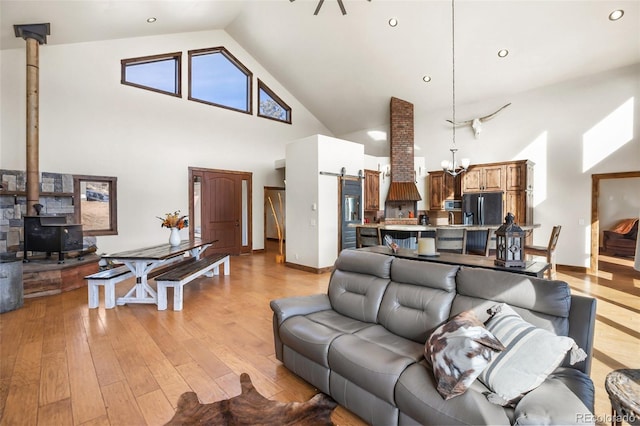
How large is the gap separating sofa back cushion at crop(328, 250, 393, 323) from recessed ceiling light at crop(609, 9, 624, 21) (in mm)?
5754

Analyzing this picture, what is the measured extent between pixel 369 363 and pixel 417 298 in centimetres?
64

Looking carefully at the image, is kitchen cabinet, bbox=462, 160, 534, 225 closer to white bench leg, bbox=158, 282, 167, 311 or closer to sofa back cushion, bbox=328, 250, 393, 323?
sofa back cushion, bbox=328, 250, 393, 323

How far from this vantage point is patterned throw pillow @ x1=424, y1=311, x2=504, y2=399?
139 cm

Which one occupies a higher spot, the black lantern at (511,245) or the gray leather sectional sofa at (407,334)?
the black lantern at (511,245)

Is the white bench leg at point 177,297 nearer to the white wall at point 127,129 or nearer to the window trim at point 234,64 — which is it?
the white wall at point 127,129

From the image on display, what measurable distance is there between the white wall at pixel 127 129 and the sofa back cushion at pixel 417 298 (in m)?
6.16

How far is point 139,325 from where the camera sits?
3332 mm

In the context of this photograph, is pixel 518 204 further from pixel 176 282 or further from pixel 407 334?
pixel 176 282

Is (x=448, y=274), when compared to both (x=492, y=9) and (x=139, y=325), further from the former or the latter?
(x=492, y=9)

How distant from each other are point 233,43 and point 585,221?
9.48 m

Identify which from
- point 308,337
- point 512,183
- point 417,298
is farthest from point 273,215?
point 417,298

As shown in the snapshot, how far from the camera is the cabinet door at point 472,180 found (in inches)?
271

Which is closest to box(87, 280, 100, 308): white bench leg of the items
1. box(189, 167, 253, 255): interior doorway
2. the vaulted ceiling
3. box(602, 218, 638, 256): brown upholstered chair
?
box(189, 167, 253, 255): interior doorway

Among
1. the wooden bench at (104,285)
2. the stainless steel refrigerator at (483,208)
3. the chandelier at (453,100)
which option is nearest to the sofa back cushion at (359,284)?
the wooden bench at (104,285)
